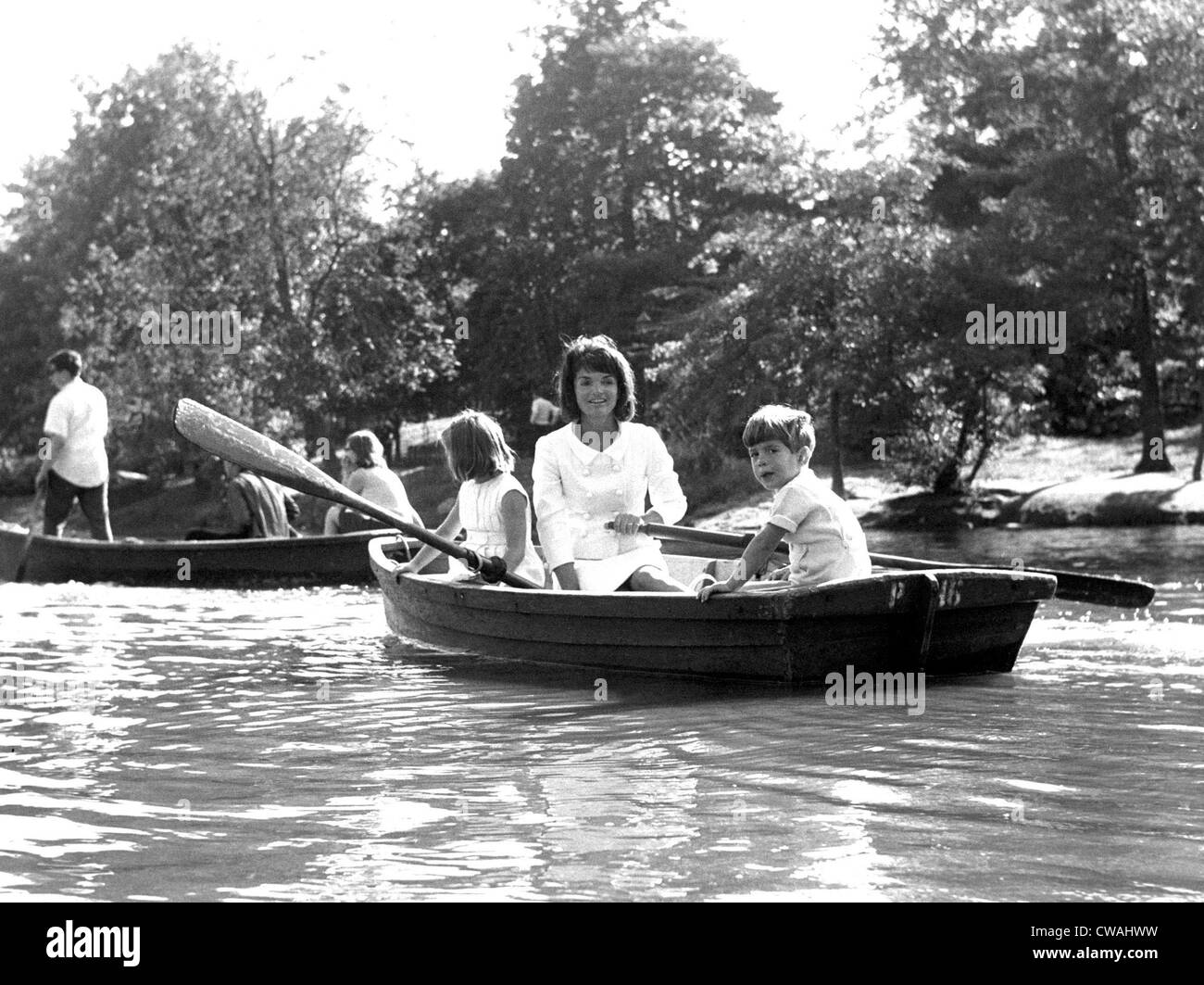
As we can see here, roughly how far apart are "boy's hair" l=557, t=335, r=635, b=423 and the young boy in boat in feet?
2.72

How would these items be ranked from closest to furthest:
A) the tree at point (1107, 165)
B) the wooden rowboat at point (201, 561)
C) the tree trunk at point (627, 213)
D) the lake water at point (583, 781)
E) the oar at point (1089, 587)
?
the lake water at point (583, 781), the oar at point (1089, 587), the wooden rowboat at point (201, 561), the tree at point (1107, 165), the tree trunk at point (627, 213)

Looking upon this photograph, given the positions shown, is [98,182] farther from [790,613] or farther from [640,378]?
[790,613]

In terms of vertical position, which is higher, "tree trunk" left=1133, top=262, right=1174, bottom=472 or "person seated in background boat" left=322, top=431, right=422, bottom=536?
"tree trunk" left=1133, top=262, right=1174, bottom=472

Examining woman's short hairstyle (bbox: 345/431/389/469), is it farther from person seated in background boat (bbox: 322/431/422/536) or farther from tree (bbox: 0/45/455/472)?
tree (bbox: 0/45/455/472)

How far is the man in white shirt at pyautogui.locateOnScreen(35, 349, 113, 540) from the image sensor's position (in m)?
14.0

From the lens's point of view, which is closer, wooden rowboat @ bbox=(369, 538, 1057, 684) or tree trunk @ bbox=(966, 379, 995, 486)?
wooden rowboat @ bbox=(369, 538, 1057, 684)

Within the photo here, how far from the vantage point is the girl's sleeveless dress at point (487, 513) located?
862 centimetres

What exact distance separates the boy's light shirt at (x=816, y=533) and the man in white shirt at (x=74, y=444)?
26.4 feet

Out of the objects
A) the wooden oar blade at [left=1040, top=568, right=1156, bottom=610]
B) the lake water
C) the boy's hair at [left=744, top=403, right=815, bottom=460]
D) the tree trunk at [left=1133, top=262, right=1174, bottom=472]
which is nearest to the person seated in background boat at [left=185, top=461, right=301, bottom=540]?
the lake water

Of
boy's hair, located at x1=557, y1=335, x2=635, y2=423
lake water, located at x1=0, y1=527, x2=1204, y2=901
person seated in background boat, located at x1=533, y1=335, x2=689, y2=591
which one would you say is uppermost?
boy's hair, located at x1=557, y1=335, x2=635, y2=423

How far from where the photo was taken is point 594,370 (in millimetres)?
7766

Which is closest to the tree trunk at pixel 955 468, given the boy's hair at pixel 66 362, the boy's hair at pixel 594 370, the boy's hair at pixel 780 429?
the boy's hair at pixel 66 362

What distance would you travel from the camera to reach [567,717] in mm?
7051

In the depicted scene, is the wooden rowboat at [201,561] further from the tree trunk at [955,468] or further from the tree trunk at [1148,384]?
the tree trunk at [1148,384]
